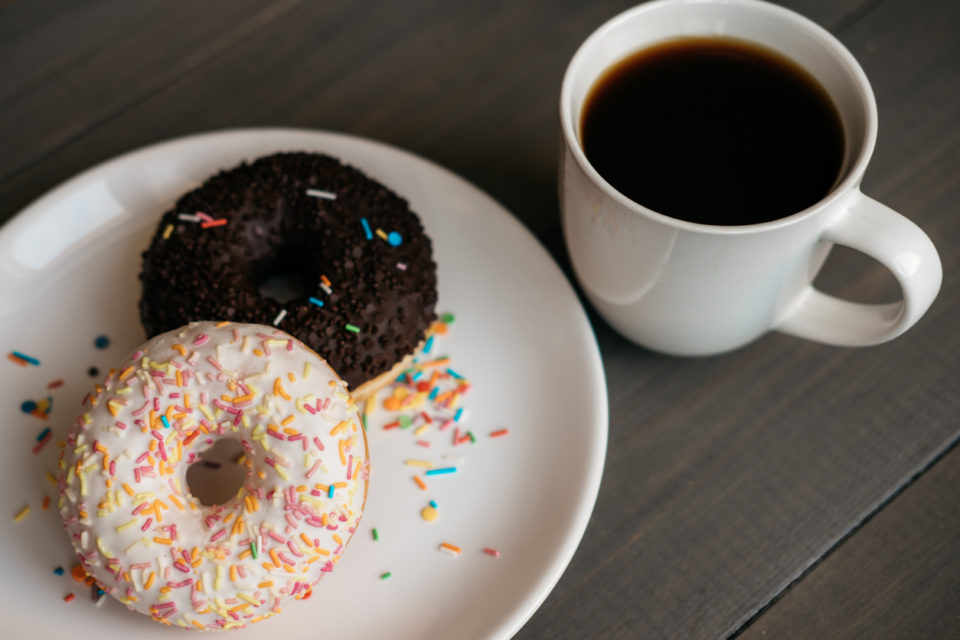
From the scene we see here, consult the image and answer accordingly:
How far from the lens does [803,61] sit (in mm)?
1002

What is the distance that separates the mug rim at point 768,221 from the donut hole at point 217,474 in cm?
52

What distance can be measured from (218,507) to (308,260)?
321 mm

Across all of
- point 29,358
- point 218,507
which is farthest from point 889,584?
point 29,358

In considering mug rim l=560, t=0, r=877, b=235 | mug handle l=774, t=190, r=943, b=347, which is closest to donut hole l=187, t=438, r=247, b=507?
mug rim l=560, t=0, r=877, b=235

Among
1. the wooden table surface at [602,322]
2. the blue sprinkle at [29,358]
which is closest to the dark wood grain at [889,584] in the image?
the wooden table surface at [602,322]

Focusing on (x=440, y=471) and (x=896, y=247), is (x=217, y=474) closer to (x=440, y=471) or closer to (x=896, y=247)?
(x=440, y=471)

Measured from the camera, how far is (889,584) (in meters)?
0.99

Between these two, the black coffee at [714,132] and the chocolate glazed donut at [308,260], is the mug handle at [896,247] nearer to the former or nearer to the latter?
the black coffee at [714,132]

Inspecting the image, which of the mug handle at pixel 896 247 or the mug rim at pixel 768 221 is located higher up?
the mug rim at pixel 768 221

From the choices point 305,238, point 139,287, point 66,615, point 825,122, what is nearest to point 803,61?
point 825,122

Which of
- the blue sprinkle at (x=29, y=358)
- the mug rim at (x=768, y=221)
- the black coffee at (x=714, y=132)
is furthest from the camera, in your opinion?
the blue sprinkle at (x=29, y=358)

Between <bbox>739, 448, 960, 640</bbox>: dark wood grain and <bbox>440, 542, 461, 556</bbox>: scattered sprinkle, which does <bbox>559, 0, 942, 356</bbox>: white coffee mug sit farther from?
<bbox>440, 542, 461, 556</bbox>: scattered sprinkle

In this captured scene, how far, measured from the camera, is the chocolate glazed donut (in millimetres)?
1004

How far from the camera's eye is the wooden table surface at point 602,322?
100 cm
